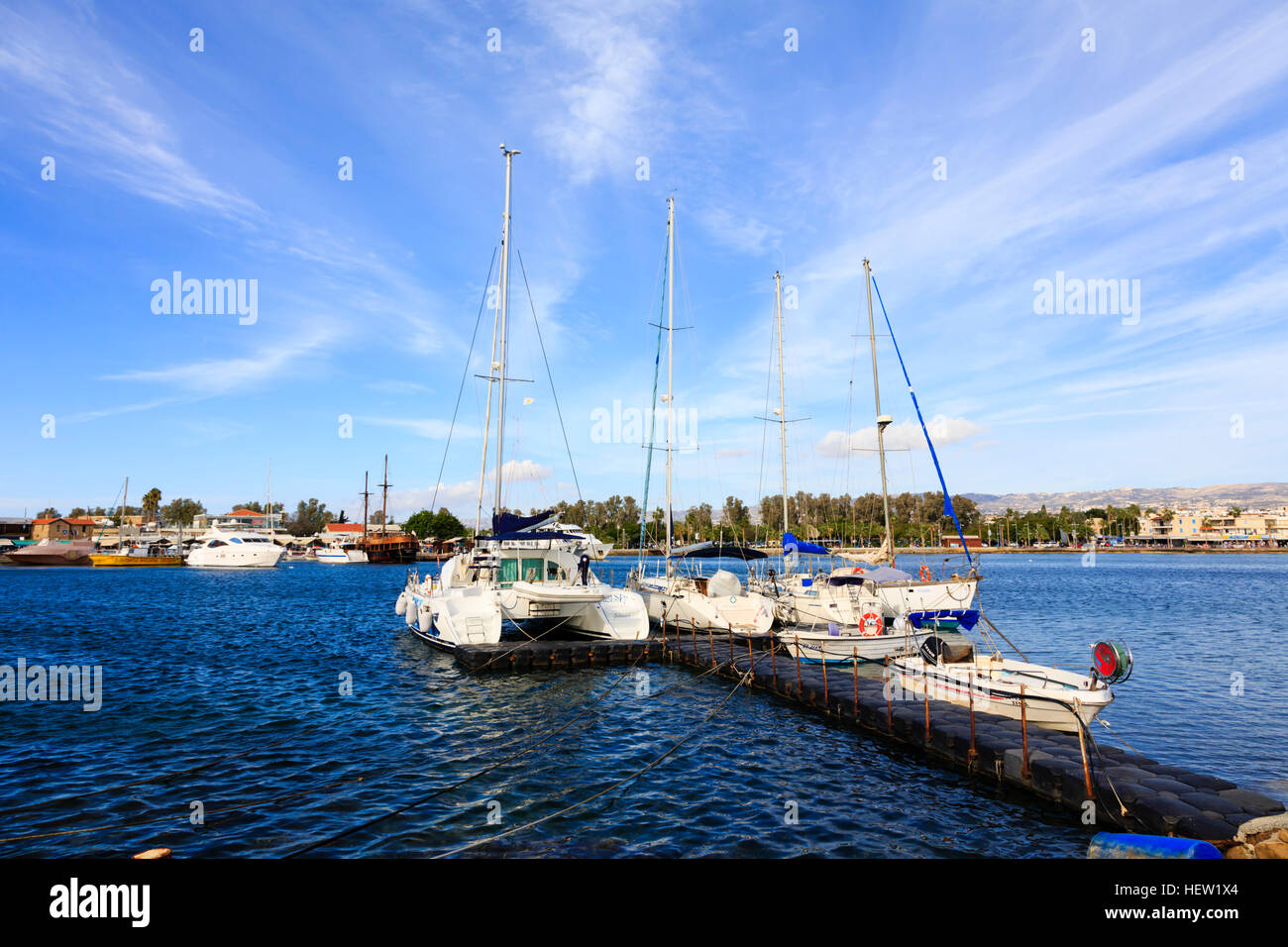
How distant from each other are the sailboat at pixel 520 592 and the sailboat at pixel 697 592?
356cm

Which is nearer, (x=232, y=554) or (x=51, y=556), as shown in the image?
(x=232, y=554)

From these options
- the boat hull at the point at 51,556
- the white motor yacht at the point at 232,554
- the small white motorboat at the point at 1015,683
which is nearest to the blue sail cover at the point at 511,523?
the small white motorboat at the point at 1015,683

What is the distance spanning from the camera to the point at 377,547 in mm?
116562

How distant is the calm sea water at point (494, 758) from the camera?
414 inches

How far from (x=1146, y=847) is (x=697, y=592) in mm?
24331

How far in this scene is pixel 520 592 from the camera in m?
23.8

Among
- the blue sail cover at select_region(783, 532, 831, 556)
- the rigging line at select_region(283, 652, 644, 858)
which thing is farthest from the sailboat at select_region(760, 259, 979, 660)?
the rigging line at select_region(283, 652, 644, 858)

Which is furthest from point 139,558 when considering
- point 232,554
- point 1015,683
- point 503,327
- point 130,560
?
point 1015,683

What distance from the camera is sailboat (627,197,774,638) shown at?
28.5 meters

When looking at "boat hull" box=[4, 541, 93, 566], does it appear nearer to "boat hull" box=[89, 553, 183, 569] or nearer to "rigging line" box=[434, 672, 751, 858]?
"boat hull" box=[89, 553, 183, 569]

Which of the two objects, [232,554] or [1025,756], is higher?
[1025,756]

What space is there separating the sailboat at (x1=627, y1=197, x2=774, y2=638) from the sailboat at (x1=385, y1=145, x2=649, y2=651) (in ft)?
11.7

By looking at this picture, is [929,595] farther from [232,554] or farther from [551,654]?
[232,554]

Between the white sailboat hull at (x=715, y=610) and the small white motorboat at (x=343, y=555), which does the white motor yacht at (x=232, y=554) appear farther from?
the white sailboat hull at (x=715, y=610)
